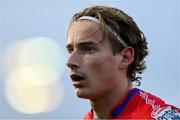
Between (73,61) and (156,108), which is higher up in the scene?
(73,61)

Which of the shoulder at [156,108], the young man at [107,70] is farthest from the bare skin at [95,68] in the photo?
the shoulder at [156,108]

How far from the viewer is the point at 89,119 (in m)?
4.90

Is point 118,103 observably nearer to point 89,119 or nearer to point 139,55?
point 89,119

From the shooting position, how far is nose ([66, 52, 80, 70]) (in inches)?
172

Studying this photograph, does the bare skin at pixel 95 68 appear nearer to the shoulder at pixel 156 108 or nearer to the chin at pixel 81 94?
the chin at pixel 81 94

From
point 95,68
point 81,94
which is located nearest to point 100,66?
point 95,68

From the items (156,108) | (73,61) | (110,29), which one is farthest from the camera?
(110,29)

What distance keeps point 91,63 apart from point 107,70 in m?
0.19

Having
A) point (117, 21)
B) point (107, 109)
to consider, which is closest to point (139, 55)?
point (117, 21)

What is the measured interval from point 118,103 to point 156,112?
411mm

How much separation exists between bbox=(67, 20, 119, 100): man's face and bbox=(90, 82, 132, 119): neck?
0.06 m

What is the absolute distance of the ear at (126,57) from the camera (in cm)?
464

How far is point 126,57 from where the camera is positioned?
475cm

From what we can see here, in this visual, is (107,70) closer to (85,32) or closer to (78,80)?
(78,80)
